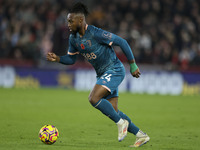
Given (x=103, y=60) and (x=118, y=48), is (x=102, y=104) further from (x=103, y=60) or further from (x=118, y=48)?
(x=118, y=48)

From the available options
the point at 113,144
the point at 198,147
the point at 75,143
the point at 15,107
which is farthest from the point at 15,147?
the point at 15,107

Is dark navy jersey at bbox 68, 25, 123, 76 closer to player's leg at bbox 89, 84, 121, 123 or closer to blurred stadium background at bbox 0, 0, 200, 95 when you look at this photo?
player's leg at bbox 89, 84, 121, 123

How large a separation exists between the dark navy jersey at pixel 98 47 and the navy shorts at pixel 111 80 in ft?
0.28

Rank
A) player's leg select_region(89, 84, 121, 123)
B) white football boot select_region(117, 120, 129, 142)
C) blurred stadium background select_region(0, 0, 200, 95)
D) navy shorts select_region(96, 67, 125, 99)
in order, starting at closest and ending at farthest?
white football boot select_region(117, 120, 129, 142) < player's leg select_region(89, 84, 121, 123) < navy shorts select_region(96, 67, 125, 99) < blurred stadium background select_region(0, 0, 200, 95)

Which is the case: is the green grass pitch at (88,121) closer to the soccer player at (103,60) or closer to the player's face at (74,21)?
the soccer player at (103,60)

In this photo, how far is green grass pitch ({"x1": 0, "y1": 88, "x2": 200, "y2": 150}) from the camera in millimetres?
7050

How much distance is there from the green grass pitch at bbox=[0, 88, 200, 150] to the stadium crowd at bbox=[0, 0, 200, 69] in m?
2.25

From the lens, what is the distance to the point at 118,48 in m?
19.0

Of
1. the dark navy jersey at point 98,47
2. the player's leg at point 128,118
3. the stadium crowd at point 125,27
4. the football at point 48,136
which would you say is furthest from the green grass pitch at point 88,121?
the stadium crowd at point 125,27

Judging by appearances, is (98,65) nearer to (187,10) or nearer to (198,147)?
(198,147)

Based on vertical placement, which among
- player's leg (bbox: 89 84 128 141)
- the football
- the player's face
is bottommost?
the football

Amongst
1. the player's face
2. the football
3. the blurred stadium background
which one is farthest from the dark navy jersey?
the blurred stadium background

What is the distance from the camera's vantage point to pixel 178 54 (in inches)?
750

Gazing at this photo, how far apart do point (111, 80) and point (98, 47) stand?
579 mm
